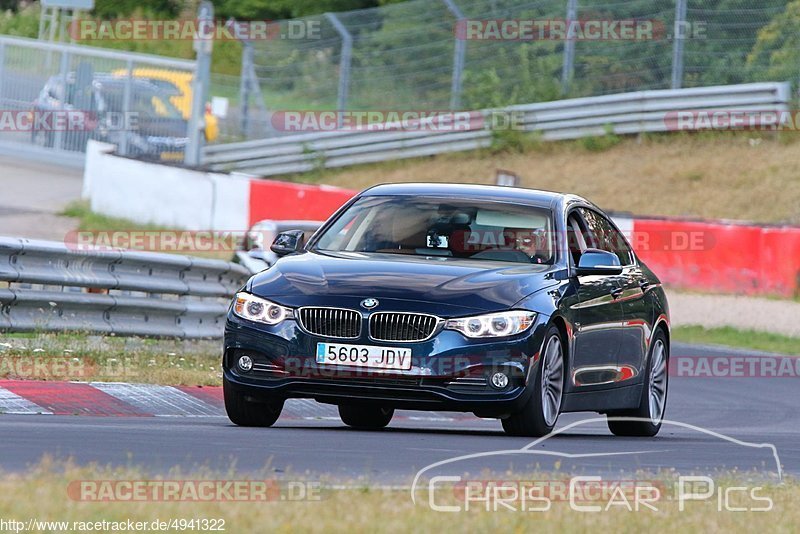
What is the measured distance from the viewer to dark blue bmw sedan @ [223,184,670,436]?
30.1ft

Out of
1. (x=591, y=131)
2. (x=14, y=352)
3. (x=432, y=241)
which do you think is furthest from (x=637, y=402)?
(x=591, y=131)

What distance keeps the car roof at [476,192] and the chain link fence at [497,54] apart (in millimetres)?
16691

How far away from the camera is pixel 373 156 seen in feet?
109

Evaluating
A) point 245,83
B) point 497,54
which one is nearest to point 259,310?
point 497,54

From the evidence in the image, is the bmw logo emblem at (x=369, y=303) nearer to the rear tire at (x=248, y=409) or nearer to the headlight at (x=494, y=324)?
the headlight at (x=494, y=324)

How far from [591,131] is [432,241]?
20.9m

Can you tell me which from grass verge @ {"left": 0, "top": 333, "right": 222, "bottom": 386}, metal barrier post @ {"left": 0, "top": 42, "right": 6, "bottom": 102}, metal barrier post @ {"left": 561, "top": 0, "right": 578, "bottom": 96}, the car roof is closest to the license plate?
the car roof

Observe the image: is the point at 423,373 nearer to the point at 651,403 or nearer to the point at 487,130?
the point at 651,403

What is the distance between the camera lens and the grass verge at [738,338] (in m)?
19.8

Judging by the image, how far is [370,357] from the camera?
916 cm

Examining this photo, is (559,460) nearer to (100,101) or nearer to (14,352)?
(14,352)

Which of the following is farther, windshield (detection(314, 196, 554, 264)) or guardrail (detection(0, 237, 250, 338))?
guardrail (detection(0, 237, 250, 338))

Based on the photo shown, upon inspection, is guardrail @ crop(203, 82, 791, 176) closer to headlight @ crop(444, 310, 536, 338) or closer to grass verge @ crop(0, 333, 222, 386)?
grass verge @ crop(0, 333, 222, 386)

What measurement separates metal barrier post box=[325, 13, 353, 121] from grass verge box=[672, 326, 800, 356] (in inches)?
457
